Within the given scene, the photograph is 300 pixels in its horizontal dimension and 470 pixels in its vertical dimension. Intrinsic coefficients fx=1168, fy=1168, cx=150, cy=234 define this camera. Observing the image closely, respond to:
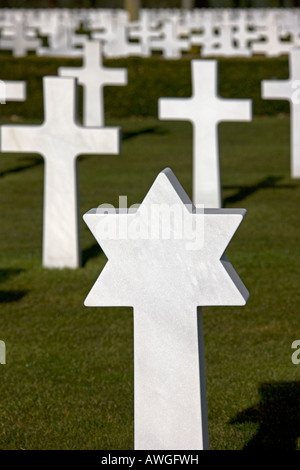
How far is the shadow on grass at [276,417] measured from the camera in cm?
495

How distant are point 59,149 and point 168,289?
14.8 ft

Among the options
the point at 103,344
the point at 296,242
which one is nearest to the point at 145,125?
the point at 296,242

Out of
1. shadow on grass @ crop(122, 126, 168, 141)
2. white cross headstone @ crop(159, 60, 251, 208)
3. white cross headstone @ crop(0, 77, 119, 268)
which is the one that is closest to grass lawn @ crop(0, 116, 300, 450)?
white cross headstone @ crop(0, 77, 119, 268)

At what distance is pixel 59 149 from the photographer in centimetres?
818

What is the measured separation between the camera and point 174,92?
746 inches

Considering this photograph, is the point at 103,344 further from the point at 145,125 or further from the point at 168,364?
the point at 145,125

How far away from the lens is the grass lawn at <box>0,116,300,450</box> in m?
5.21

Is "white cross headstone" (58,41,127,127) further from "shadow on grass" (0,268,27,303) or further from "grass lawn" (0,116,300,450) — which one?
"shadow on grass" (0,268,27,303)
